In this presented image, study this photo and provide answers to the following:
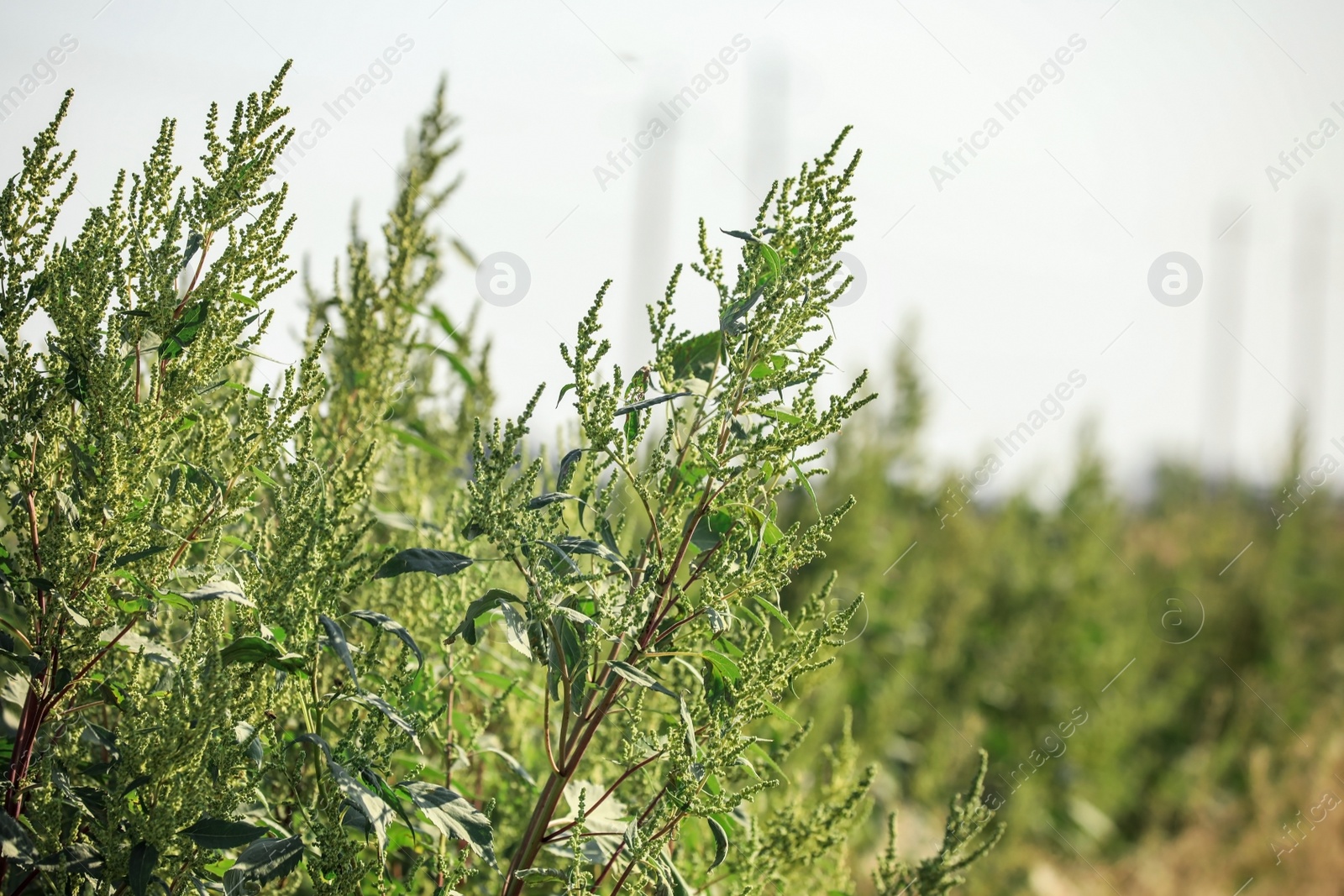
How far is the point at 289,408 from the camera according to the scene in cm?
172

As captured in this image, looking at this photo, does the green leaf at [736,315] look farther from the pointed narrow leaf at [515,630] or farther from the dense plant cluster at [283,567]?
the pointed narrow leaf at [515,630]

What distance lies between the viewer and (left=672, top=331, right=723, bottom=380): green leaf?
75.5 inches

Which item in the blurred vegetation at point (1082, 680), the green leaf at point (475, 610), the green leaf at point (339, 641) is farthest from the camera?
the blurred vegetation at point (1082, 680)

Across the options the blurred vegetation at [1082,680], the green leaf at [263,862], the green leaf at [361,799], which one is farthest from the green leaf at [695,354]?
the blurred vegetation at [1082,680]

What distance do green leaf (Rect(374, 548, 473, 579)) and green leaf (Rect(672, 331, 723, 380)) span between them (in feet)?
1.79

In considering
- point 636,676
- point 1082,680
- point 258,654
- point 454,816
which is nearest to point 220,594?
point 258,654

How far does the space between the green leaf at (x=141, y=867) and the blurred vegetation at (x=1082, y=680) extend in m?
5.37

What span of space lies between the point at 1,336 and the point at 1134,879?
9305mm

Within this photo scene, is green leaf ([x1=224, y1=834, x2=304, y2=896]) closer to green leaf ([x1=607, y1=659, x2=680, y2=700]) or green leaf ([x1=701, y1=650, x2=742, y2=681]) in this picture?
green leaf ([x1=607, y1=659, x2=680, y2=700])

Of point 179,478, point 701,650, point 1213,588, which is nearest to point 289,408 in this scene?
point 179,478

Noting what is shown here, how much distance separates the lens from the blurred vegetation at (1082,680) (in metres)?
8.48

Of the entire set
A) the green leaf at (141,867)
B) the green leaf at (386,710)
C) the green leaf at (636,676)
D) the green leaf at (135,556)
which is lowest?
the green leaf at (141,867)

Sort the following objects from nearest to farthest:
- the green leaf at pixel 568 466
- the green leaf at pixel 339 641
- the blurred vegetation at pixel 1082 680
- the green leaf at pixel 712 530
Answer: the green leaf at pixel 339 641 → the green leaf at pixel 568 466 → the green leaf at pixel 712 530 → the blurred vegetation at pixel 1082 680

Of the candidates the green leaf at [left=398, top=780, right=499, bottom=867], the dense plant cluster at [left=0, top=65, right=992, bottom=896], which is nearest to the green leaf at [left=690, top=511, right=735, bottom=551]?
the dense plant cluster at [left=0, top=65, right=992, bottom=896]
